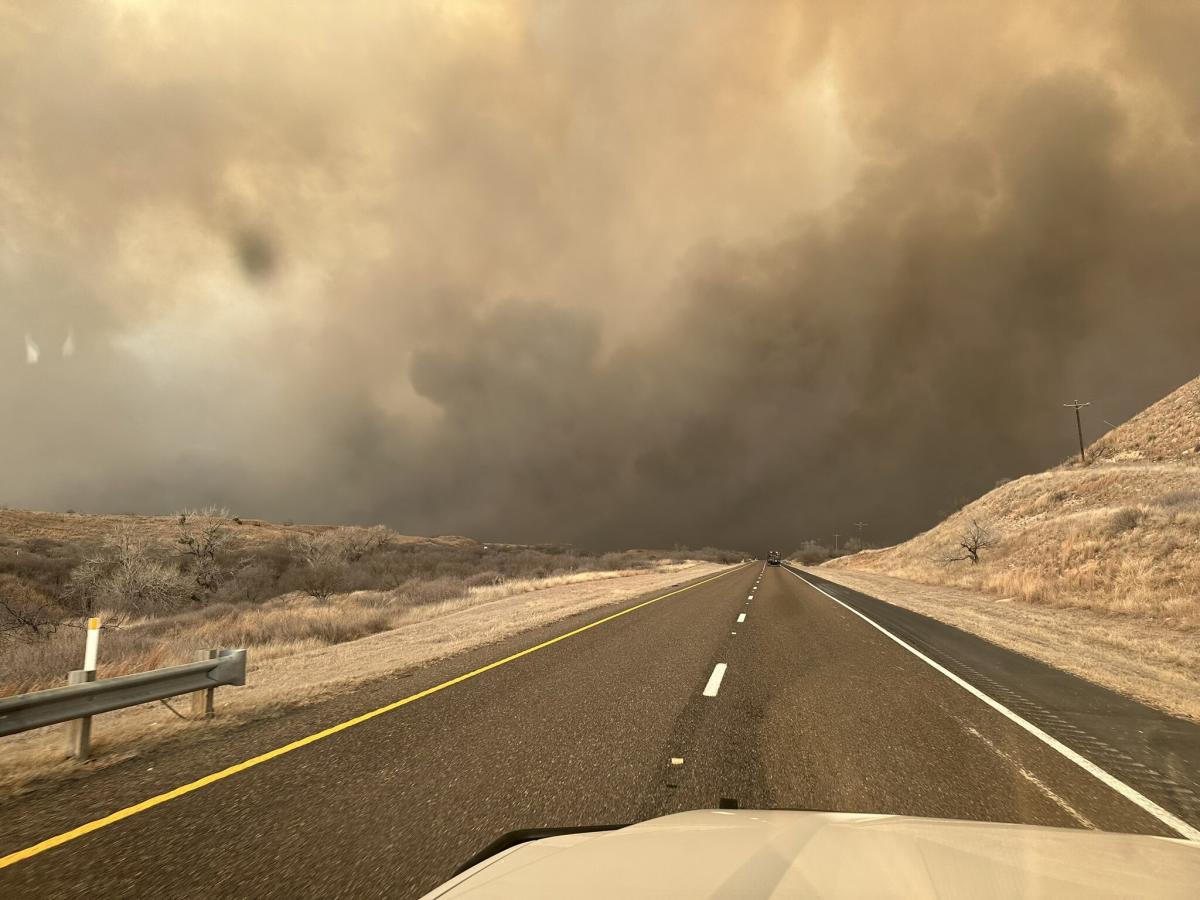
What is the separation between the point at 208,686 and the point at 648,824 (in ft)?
19.5

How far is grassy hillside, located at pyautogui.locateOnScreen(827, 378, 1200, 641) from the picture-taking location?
56.9 ft

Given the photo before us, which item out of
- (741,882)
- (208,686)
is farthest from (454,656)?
(741,882)

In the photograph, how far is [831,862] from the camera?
2.23 m

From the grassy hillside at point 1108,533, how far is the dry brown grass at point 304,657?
15889 mm

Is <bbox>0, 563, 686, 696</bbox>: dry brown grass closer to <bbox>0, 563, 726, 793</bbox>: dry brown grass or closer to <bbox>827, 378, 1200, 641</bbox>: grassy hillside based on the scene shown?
<bbox>0, 563, 726, 793</bbox>: dry brown grass

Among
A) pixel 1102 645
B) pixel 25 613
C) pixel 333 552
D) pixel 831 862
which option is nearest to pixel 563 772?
pixel 831 862

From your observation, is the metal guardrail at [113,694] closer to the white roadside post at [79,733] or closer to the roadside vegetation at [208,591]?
the white roadside post at [79,733]

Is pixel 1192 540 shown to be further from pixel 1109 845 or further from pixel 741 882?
pixel 741 882

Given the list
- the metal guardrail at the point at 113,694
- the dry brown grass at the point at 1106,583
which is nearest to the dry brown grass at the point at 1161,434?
the dry brown grass at the point at 1106,583

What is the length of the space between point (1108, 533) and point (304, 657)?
29373 millimetres

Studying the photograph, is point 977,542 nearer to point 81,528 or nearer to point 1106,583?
point 1106,583

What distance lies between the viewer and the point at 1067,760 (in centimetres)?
518

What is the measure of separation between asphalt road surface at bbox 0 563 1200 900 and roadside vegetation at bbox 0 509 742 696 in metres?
5.54

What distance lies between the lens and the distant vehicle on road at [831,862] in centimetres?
209
